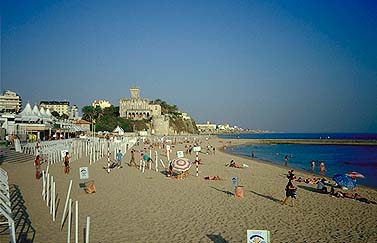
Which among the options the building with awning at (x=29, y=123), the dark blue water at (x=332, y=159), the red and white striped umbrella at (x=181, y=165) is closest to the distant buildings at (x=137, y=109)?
the dark blue water at (x=332, y=159)

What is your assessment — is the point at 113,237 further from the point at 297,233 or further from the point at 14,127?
the point at 14,127

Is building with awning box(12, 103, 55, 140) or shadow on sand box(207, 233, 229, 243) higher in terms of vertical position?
building with awning box(12, 103, 55, 140)

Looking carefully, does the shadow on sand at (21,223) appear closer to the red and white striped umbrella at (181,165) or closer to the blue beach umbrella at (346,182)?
the red and white striped umbrella at (181,165)

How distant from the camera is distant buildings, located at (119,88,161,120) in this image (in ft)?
378

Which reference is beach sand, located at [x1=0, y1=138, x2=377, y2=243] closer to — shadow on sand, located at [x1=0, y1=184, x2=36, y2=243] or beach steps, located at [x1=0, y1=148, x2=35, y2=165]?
shadow on sand, located at [x1=0, y1=184, x2=36, y2=243]

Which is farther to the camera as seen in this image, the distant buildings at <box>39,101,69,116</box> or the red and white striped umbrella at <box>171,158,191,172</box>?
the distant buildings at <box>39,101,69,116</box>

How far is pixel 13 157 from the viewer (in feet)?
76.7

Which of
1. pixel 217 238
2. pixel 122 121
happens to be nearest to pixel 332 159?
pixel 217 238

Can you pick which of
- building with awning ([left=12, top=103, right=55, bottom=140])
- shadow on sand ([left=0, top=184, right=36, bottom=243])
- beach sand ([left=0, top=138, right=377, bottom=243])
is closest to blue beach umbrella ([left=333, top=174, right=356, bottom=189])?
beach sand ([left=0, top=138, right=377, bottom=243])

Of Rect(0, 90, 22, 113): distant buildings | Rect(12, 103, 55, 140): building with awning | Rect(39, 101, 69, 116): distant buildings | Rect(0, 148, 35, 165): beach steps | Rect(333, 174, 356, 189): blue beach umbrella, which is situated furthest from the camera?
Rect(39, 101, 69, 116): distant buildings

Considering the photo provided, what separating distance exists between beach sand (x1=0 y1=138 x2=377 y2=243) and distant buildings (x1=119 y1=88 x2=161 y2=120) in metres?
98.1

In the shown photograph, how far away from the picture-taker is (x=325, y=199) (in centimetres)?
1476

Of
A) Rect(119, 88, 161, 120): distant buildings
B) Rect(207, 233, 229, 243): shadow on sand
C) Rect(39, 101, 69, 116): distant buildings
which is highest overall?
Rect(39, 101, 69, 116): distant buildings

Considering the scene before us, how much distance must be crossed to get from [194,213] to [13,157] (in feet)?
57.0
